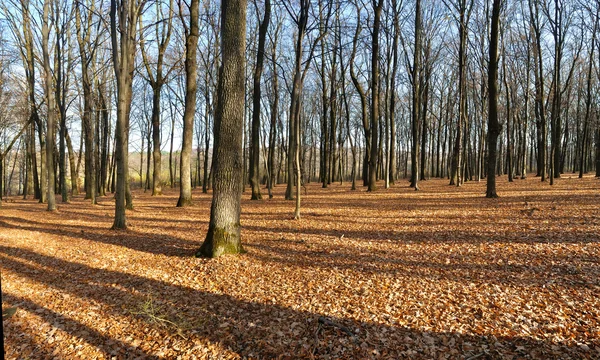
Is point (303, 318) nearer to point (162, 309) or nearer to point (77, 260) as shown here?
point (162, 309)

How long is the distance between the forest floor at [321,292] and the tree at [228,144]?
0.43 metres

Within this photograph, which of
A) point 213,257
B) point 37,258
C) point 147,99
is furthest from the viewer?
point 147,99

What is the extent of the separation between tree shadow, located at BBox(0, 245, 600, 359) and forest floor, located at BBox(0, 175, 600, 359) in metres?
0.02

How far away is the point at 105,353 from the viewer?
12.1 ft

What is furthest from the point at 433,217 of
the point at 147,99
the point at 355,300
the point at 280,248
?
the point at 147,99

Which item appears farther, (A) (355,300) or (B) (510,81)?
(B) (510,81)

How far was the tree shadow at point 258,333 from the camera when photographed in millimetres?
3338

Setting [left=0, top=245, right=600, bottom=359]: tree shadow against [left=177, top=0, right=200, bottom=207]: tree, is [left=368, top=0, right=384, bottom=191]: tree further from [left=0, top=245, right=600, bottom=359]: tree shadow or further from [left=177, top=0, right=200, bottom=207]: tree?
[left=0, top=245, right=600, bottom=359]: tree shadow

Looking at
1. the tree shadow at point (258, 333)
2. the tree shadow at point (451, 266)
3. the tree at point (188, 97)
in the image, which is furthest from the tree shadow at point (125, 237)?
Result: the tree at point (188, 97)

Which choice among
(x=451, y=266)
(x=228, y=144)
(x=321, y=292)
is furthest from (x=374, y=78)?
(x=321, y=292)

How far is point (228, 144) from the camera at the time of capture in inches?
253

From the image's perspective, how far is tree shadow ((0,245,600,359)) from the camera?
334 centimetres

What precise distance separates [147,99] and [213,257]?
3715 cm

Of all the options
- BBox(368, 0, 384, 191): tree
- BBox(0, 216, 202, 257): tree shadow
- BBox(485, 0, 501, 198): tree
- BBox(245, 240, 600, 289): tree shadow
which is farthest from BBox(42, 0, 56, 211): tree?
BBox(485, 0, 501, 198): tree
